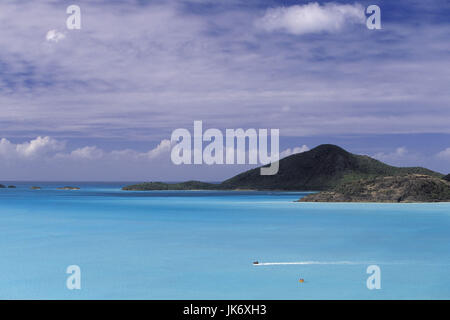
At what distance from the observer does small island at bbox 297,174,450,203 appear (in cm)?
7912

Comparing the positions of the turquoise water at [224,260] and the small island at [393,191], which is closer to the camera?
the turquoise water at [224,260]

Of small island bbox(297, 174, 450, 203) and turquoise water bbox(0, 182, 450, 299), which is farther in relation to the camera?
small island bbox(297, 174, 450, 203)

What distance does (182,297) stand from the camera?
1627 centimetres

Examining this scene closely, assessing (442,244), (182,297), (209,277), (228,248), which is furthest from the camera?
(442,244)

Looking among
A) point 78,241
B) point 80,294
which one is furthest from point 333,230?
point 80,294

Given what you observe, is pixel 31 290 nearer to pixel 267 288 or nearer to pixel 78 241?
pixel 267 288

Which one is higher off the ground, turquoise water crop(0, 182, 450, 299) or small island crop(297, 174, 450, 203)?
small island crop(297, 174, 450, 203)

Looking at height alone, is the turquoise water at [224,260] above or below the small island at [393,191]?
below

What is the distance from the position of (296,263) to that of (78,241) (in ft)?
48.7

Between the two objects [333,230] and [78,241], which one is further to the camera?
[333,230]

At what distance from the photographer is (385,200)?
79062 millimetres

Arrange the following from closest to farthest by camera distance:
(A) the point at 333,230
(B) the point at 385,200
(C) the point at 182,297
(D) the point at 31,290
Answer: (C) the point at 182,297 → (D) the point at 31,290 → (A) the point at 333,230 → (B) the point at 385,200

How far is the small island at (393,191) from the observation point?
79.1m

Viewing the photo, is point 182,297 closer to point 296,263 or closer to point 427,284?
point 296,263
